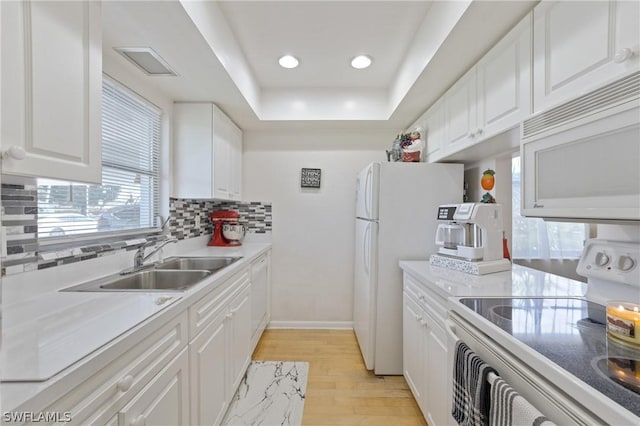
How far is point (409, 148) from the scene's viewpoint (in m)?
2.39

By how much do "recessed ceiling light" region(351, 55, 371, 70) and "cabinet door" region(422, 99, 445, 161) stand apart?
670 millimetres

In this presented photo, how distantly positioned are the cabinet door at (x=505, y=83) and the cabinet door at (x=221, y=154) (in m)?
2.00

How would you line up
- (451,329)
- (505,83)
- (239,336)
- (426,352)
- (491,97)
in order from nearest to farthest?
(451,329), (505,83), (491,97), (426,352), (239,336)

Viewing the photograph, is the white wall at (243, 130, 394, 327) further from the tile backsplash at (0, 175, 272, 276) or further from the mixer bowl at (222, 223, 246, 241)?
the tile backsplash at (0, 175, 272, 276)

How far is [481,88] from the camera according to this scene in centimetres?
159

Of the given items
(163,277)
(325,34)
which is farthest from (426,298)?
(325,34)

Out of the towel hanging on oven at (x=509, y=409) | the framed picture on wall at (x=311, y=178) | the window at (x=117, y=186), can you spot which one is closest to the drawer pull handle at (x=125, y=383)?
the window at (x=117, y=186)

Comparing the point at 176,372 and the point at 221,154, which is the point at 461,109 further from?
the point at 176,372

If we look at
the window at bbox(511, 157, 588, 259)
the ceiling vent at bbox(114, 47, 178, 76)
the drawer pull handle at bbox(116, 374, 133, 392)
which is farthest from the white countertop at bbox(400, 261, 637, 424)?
the ceiling vent at bbox(114, 47, 178, 76)

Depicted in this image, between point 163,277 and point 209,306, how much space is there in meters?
0.51

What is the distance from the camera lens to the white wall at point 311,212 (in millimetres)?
3156

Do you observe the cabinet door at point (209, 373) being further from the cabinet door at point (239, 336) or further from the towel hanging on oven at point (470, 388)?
the towel hanging on oven at point (470, 388)

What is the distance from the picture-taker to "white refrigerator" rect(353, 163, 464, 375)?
2184 mm

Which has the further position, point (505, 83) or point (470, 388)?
point (505, 83)
